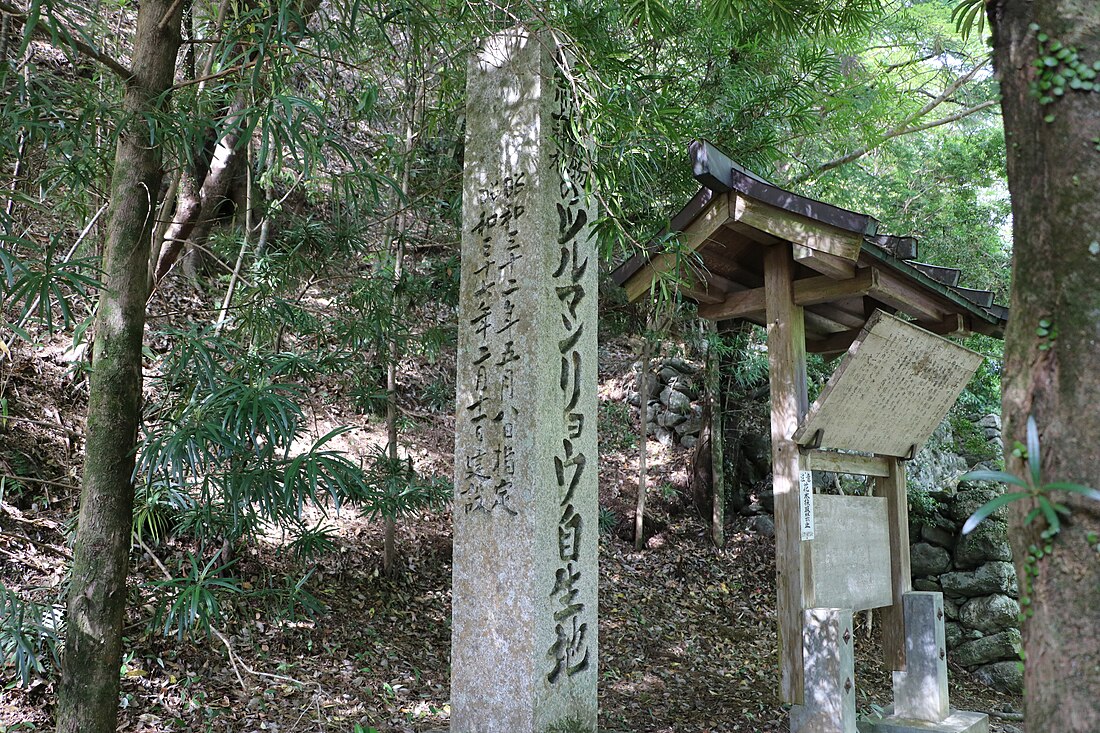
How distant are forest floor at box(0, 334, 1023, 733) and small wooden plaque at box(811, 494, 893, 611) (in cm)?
167

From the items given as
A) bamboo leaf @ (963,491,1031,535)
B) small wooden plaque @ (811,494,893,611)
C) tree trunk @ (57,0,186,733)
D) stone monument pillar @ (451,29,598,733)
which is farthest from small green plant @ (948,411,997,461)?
tree trunk @ (57,0,186,733)

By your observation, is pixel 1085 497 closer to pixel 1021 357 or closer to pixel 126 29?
pixel 1021 357

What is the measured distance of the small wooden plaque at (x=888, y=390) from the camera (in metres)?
4.75

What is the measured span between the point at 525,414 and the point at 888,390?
2924 mm

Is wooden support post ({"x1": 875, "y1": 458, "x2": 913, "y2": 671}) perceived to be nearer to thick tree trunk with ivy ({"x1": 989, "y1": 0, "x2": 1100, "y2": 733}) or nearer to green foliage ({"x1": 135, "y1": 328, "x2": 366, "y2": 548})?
green foliage ({"x1": 135, "y1": 328, "x2": 366, "y2": 548})

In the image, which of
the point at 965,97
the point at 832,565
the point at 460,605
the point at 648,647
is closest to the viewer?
the point at 460,605

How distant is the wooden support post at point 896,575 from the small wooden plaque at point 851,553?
0.29 feet

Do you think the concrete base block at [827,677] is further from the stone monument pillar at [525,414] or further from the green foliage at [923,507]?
the green foliage at [923,507]

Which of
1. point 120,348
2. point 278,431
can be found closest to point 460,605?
point 278,431

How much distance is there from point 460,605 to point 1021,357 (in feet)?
9.29

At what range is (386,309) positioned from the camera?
17.8 feet

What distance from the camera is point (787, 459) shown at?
477 cm

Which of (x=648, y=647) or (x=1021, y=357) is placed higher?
(x=1021, y=357)

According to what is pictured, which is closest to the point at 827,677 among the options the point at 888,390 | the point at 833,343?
the point at 888,390
